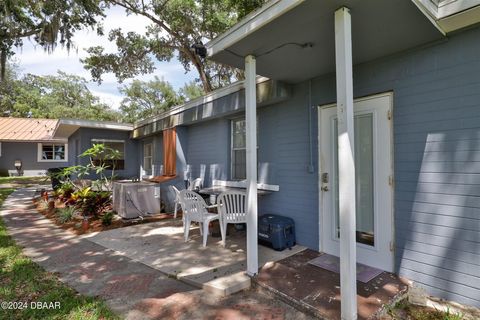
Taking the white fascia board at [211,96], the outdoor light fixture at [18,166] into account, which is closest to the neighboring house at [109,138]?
the white fascia board at [211,96]

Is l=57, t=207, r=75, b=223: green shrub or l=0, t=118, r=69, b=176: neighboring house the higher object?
l=0, t=118, r=69, b=176: neighboring house

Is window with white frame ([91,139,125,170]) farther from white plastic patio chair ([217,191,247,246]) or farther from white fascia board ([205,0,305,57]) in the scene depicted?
white fascia board ([205,0,305,57])

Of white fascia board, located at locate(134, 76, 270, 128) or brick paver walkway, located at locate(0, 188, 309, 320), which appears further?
white fascia board, located at locate(134, 76, 270, 128)

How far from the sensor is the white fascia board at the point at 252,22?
6.83 feet

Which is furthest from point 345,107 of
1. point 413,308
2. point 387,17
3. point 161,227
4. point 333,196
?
point 161,227

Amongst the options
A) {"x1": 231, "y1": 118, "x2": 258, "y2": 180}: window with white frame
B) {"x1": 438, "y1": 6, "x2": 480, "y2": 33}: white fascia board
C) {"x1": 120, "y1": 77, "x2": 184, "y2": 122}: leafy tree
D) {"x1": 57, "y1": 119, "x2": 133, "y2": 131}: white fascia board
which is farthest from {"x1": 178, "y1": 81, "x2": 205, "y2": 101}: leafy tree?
{"x1": 438, "y1": 6, "x2": 480, "y2": 33}: white fascia board

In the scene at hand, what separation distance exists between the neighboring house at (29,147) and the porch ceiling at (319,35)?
17.3 metres

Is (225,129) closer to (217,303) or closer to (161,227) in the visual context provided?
(161,227)

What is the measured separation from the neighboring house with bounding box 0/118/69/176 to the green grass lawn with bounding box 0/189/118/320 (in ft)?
50.8

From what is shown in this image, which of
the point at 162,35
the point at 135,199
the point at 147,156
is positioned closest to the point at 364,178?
the point at 135,199

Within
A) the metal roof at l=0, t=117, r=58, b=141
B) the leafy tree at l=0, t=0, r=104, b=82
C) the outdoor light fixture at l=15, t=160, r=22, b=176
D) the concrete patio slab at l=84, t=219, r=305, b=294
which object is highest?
the leafy tree at l=0, t=0, r=104, b=82

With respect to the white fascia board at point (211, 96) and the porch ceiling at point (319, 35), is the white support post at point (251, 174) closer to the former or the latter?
the porch ceiling at point (319, 35)

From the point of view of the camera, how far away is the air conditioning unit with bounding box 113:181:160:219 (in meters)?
5.90

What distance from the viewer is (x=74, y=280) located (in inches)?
118
